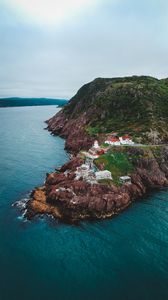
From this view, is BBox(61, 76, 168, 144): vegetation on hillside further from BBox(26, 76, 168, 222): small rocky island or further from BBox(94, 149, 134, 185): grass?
BBox(94, 149, 134, 185): grass

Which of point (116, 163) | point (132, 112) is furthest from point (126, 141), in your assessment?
point (132, 112)

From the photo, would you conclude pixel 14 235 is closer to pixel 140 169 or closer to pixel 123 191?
pixel 123 191

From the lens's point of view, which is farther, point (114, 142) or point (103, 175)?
point (114, 142)

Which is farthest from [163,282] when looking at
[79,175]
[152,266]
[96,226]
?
[79,175]

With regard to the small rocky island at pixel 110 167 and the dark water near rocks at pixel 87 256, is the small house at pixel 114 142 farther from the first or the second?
the dark water near rocks at pixel 87 256

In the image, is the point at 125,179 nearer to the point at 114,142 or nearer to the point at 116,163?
the point at 116,163
